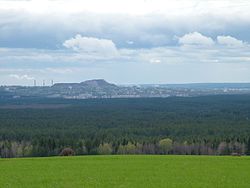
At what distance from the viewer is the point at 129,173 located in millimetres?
29609

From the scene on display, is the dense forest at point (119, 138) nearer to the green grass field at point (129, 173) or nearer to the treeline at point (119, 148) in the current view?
the treeline at point (119, 148)

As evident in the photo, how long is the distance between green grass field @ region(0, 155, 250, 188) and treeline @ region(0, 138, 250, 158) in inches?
1830

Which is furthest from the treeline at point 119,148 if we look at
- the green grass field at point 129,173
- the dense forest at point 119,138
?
the green grass field at point 129,173

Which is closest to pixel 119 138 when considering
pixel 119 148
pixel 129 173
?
pixel 119 148

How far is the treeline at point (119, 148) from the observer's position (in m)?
83.6

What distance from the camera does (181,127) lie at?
407 feet

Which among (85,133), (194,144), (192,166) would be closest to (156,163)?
(192,166)

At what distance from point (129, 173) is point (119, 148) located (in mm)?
59165

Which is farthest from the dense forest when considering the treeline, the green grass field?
the green grass field

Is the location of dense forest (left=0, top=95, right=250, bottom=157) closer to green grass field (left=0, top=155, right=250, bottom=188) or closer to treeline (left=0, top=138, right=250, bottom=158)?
treeline (left=0, top=138, right=250, bottom=158)

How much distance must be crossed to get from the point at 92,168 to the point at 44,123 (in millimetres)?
110007

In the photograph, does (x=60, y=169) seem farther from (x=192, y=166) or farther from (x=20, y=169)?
(x=192, y=166)

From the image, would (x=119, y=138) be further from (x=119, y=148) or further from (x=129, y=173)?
(x=129, y=173)

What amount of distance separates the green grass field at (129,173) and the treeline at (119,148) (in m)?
46.5
